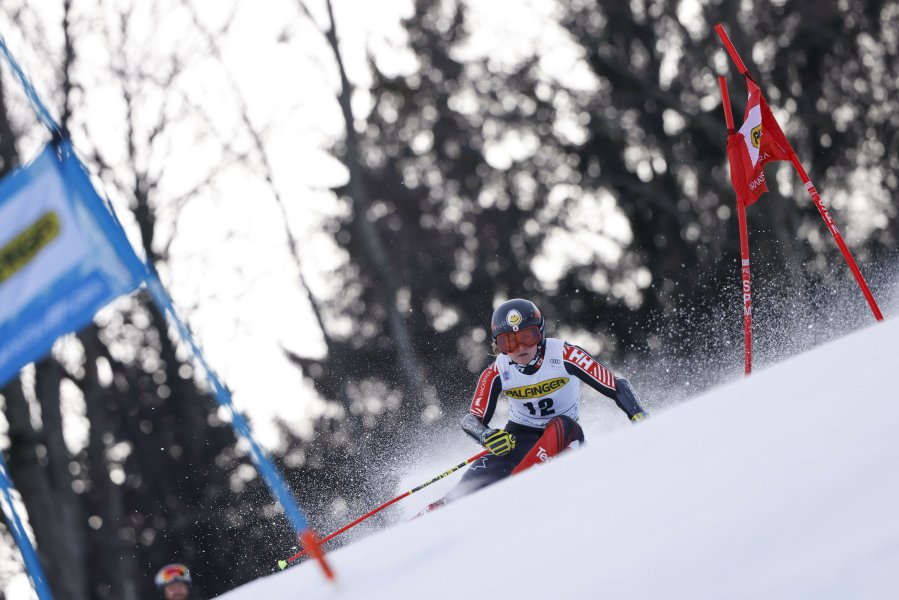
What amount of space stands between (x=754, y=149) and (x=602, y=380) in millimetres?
2021

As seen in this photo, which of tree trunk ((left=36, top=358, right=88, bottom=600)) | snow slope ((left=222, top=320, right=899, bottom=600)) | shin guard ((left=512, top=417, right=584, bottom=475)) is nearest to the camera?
snow slope ((left=222, top=320, right=899, bottom=600))

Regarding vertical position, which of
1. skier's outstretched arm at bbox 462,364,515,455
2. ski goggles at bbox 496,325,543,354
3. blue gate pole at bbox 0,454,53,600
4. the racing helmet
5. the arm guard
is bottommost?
the arm guard

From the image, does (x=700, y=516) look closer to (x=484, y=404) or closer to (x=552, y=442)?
(x=552, y=442)

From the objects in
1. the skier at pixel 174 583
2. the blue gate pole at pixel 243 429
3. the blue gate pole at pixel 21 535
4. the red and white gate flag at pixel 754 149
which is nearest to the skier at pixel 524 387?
the red and white gate flag at pixel 754 149

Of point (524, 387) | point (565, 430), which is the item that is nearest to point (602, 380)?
point (524, 387)

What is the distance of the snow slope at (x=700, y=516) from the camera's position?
2057 millimetres

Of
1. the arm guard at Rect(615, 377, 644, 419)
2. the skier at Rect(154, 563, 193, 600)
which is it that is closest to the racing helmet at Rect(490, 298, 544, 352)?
the arm guard at Rect(615, 377, 644, 419)

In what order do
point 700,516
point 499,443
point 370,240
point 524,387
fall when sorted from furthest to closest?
1. point 370,240
2. point 524,387
3. point 499,443
4. point 700,516

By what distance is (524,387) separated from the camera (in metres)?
7.57

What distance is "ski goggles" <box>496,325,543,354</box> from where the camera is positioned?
23.6ft

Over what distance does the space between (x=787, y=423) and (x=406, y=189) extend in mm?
22410

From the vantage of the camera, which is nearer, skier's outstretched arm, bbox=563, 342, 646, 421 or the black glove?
the black glove

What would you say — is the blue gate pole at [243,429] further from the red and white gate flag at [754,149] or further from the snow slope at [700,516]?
the red and white gate flag at [754,149]

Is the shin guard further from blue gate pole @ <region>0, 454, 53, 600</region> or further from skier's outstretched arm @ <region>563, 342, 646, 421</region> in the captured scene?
Result: blue gate pole @ <region>0, 454, 53, 600</region>
